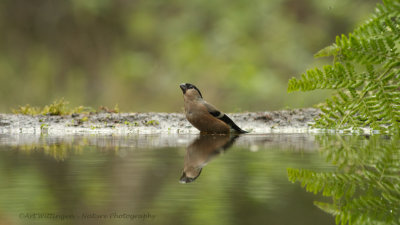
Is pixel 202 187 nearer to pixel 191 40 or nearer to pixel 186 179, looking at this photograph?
pixel 186 179

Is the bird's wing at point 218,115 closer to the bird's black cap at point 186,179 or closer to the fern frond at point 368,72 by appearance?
the fern frond at point 368,72

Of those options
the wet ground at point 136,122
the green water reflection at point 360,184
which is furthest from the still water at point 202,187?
the wet ground at point 136,122

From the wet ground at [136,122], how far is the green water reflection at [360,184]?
331cm

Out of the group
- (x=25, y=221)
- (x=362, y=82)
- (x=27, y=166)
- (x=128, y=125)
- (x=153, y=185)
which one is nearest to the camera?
(x=25, y=221)

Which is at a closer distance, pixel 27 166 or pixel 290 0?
pixel 27 166

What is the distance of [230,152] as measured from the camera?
360cm

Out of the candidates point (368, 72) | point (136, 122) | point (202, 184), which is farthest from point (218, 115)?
point (202, 184)

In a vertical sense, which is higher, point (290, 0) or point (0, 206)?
point (290, 0)

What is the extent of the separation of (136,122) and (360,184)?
16.6 feet

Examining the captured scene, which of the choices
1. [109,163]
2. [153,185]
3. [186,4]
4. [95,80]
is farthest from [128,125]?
[186,4]

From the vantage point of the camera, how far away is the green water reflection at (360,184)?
1640mm

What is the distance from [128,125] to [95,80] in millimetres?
8100

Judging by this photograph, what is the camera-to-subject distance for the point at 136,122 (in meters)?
6.97

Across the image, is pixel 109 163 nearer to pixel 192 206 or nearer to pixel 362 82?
pixel 192 206
